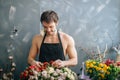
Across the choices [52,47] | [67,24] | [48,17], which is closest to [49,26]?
[48,17]

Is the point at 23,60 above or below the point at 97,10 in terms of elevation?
below

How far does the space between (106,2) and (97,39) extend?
0.49 m

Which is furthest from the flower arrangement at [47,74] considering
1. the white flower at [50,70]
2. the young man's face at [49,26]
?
the young man's face at [49,26]

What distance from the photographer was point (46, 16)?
7.84 ft

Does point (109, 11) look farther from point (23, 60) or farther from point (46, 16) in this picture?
point (23, 60)

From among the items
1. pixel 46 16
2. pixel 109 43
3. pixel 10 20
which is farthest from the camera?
pixel 109 43

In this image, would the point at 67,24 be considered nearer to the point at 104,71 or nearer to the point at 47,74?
the point at 104,71

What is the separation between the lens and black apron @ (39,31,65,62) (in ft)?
8.39

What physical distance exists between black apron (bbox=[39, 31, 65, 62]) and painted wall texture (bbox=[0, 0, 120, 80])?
0.29 m

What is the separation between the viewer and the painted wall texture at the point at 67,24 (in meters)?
2.70

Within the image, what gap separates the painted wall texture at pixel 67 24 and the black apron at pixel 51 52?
292mm

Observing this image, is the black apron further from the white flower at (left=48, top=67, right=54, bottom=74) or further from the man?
the white flower at (left=48, top=67, right=54, bottom=74)

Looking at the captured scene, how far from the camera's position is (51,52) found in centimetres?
256

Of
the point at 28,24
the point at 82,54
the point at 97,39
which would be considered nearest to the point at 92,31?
the point at 97,39
